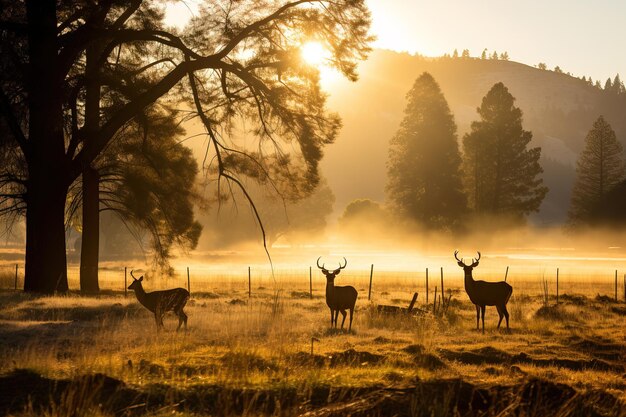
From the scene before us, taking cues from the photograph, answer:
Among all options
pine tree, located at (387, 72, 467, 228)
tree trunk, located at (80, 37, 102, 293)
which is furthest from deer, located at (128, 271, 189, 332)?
pine tree, located at (387, 72, 467, 228)

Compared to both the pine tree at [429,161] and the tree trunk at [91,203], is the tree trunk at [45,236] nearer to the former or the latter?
the tree trunk at [91,203]

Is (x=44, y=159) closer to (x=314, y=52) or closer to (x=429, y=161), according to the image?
(x=314, y=52)

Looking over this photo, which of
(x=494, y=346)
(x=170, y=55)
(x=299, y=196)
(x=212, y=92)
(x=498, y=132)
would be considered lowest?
(x=494, y=346)

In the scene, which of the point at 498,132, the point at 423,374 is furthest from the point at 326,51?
the point at 498,132

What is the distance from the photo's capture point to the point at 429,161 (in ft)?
214

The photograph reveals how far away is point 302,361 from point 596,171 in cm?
7647

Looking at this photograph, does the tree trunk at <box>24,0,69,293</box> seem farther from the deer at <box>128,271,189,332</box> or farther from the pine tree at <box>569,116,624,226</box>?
the pine tree at <box>569,116,624,226</box>

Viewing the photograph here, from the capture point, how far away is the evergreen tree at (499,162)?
70.4m

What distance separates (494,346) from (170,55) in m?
16.1

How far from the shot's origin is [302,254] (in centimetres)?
9538

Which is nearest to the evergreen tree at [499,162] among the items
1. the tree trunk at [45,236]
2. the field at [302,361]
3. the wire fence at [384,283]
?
the wire fence at [384,283]

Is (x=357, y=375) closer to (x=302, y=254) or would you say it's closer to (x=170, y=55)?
(x=170, y=55)

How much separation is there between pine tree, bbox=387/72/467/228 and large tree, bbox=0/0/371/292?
1654 inches

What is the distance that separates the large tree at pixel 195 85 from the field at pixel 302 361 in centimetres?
392
